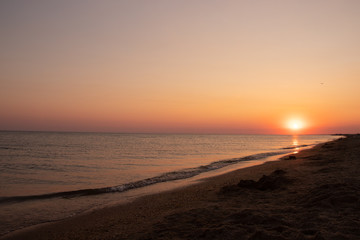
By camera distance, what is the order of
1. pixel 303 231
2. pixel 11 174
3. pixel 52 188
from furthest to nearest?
pixel 11 174
pixel 52 188
pixel 303 231

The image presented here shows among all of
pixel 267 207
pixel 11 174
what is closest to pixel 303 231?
pixel 267 207

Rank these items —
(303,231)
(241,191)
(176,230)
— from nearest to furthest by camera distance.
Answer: (303,231)
(176,230)
(241,191)

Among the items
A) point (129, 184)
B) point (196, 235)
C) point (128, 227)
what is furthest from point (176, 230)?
point (129, 184)

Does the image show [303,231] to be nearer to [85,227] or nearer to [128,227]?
[128,227]

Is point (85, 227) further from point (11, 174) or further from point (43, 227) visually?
point (11, 174)

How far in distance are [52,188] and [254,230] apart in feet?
41.2

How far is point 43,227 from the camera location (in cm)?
805

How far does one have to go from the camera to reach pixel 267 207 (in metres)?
7.11

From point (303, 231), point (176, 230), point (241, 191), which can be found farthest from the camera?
point (241, 191)

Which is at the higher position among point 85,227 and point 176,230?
point 176,230

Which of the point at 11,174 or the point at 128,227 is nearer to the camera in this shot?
the point at 128,227

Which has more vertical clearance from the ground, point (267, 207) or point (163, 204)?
point (267, 207)

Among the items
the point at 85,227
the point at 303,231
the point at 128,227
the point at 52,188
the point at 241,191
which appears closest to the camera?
the point at 303,231

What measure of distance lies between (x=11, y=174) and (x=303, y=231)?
20188 mm
